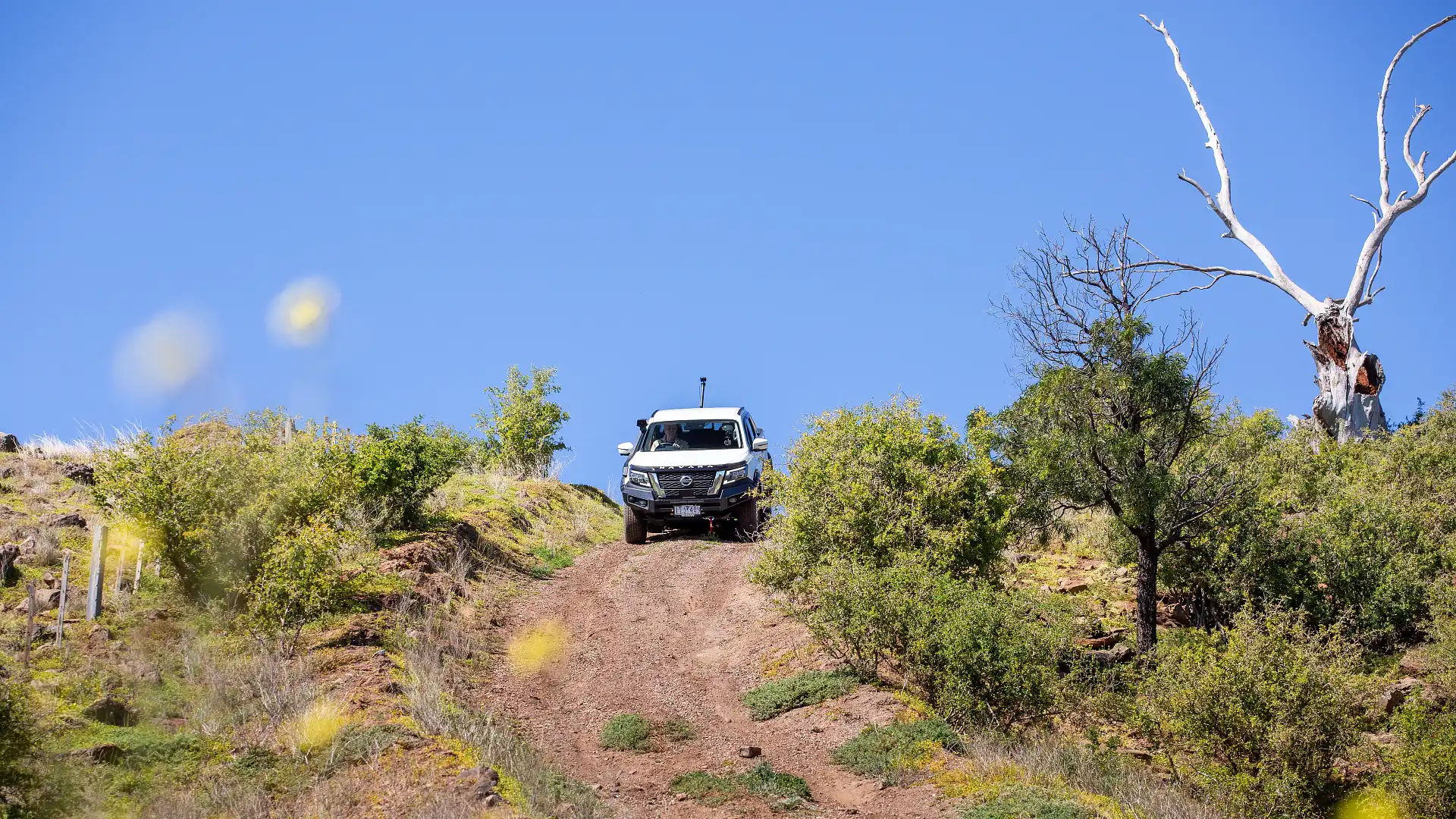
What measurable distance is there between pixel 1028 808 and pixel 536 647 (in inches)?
313

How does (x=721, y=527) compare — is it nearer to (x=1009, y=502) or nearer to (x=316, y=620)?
(x=1009, y=502)

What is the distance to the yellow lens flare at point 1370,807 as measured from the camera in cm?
1388

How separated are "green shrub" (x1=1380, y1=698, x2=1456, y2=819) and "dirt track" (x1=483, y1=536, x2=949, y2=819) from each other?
21.5 ft

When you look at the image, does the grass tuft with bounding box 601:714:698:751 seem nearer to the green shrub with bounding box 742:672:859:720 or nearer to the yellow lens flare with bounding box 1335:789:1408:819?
the green shrub with bounding box 742:672:859:720

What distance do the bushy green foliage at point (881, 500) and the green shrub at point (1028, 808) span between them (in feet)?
18.1

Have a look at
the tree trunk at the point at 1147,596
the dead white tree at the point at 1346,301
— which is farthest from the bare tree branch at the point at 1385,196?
the tree trunk at the point at 1147,596

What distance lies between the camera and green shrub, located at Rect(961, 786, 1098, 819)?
9891 millimetres

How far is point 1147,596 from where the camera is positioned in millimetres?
18656

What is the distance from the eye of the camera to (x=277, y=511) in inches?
563

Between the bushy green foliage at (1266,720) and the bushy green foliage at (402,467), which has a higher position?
the bushy green foliage at (402,467)

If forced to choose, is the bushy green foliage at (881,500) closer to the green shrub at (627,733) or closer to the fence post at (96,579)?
the green shrub at (627,733)

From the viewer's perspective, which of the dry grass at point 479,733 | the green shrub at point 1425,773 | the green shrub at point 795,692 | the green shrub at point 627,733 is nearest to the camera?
the dry grass at point 479,733

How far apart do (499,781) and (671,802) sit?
5.46 ft

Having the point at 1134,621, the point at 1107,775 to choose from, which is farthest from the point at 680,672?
the point at 1134,621
